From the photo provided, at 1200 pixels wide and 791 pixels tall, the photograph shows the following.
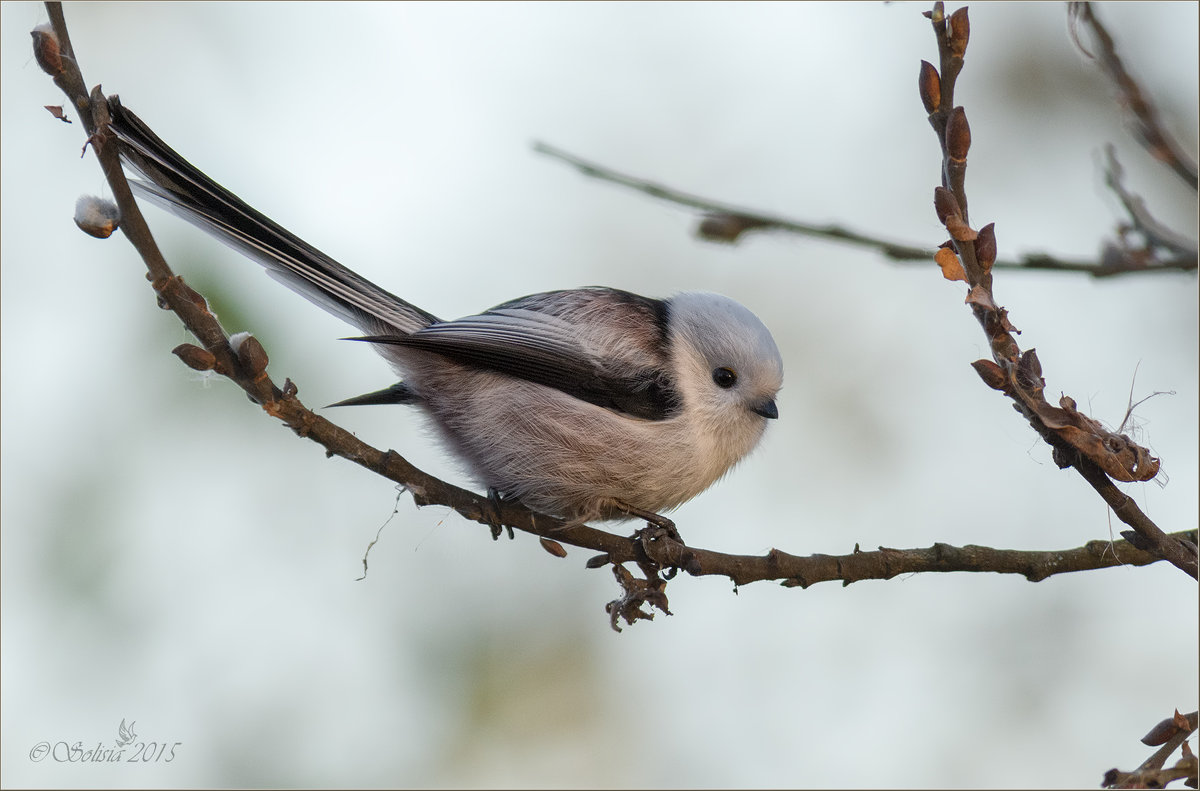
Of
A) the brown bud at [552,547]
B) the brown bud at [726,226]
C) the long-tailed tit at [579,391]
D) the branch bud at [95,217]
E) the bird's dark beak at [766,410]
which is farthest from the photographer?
the bird's dark beak at [766,410]

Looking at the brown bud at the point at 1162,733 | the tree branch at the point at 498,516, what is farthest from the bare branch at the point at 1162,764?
the tree branch at the point at 498,516

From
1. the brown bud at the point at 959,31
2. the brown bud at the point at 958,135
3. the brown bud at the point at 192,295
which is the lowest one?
the brown bud at the point at 192,295

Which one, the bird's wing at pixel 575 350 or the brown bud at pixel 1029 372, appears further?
the bird's wing at pixel 575 350

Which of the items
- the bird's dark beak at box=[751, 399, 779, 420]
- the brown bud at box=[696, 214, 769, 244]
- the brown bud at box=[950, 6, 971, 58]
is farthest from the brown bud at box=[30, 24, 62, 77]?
the bird's dark beak at box=[751, 399, 779, 420]

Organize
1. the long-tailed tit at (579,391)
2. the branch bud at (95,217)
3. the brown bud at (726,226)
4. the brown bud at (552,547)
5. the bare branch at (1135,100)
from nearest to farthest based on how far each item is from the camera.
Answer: the branch bud at (95,217)
the bare branch at (1135,100)
the brown bud at (726,226)
the brown bud at (552,547)
the long-tailed tit at (579,391)

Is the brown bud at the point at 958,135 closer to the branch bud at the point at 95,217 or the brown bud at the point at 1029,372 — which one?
the brown bud at the point at 1029,372

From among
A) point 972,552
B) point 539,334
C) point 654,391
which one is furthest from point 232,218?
point 972,552

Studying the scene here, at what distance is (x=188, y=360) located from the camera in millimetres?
1689

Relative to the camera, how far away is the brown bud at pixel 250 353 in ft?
5.67

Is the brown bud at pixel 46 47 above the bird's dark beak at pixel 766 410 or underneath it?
underneath

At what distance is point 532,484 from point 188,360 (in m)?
1.14

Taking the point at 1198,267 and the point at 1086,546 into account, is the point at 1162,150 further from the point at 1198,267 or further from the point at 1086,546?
the point at 1086,546

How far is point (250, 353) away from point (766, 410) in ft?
5.20

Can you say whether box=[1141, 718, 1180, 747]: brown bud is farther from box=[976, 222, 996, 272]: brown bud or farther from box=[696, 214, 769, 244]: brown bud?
box=[696, 214, 769, 244]: brown bud
